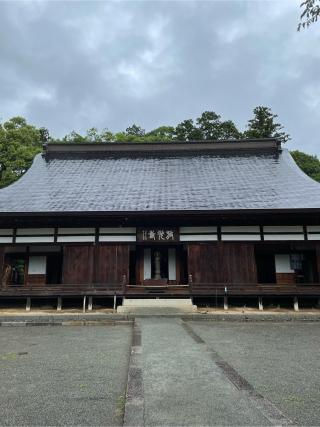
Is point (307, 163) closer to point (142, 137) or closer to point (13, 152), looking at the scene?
point (142, 137)

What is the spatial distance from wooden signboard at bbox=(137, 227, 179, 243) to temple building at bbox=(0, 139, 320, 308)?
0.13 ft

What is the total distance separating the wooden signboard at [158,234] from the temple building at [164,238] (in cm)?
4

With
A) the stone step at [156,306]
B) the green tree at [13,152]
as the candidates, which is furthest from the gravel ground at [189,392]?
the green tree at [13,152]

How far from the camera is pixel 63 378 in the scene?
4.69 m

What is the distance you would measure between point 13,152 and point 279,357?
24.1 m

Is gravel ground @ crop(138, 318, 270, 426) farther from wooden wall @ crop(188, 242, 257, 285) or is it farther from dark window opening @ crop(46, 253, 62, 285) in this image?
dark window opening @ crop(46, 253, 62, 285)

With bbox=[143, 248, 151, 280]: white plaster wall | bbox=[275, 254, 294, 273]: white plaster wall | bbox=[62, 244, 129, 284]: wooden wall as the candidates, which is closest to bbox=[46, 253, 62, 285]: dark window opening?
bbox=[62, 244, 129, 284]: wooden wall

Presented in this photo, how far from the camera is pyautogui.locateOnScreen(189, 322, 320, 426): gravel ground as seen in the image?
12.3 ft

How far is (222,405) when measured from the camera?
3.43 m

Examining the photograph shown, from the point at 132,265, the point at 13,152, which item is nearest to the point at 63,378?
the point at 132,265

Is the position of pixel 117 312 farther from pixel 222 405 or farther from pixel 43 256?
pixel 222 405

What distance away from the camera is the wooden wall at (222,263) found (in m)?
12.7

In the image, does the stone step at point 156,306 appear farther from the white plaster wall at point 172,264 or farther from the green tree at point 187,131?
the green tree at point 187,131

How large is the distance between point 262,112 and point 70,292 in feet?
99.0
